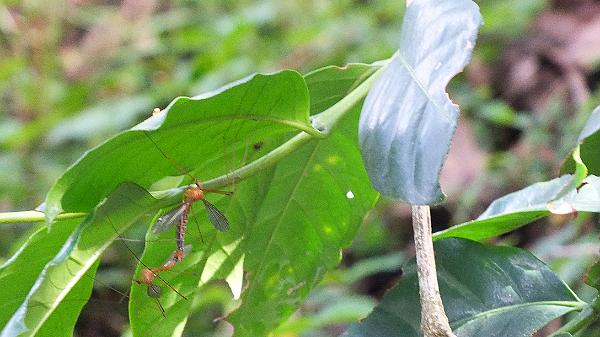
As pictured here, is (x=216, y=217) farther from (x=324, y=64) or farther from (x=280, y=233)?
(x=324, y=64)

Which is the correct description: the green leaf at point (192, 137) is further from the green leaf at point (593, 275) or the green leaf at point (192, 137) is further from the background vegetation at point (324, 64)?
the background vegetation at point (324, 64)

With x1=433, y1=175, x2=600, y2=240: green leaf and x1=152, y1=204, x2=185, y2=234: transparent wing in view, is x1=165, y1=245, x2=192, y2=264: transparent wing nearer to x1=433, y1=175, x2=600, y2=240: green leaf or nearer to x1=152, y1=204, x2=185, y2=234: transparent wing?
x1=152, y1=204, x2=185, y2=234: transparent wing

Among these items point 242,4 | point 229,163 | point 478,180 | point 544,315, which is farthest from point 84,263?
point 242,4

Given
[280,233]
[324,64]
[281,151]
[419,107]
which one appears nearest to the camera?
[419,107]

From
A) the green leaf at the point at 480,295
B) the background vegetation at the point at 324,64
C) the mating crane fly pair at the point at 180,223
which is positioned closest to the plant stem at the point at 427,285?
the green leaf at the point at 480,295

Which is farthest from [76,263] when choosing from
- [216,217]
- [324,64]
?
[324,64]

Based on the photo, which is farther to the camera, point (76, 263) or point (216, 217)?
point (216, 217)
